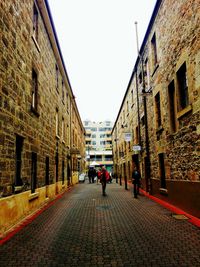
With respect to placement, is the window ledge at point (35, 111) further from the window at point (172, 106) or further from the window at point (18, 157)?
the window at point (172, 106)

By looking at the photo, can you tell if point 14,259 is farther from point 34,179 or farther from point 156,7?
point 156,7

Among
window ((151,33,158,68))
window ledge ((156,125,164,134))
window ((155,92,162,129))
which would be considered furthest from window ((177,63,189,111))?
window ((151,33,158,68))

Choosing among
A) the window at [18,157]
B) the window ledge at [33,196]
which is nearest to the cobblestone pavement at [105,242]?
the window ledge at [33,196]

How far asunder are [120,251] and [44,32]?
435 inches

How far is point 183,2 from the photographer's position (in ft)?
27.8

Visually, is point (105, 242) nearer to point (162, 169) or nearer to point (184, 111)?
point (184, 111)

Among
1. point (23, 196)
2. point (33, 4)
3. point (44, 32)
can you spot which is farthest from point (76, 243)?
point (44, 32)

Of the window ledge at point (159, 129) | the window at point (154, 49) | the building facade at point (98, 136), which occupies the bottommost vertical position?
the window ledge at point (159, 129)

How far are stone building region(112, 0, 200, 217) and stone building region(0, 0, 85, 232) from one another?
17.4 ft

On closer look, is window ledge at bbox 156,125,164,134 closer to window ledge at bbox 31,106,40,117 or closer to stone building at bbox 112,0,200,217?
stone building at bbox 112,0,200,217

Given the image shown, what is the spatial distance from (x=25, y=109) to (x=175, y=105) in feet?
18.6

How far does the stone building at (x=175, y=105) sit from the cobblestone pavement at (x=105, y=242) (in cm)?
165

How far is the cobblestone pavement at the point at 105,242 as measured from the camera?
172 inches

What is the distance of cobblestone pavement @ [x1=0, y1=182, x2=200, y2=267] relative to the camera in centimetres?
436
